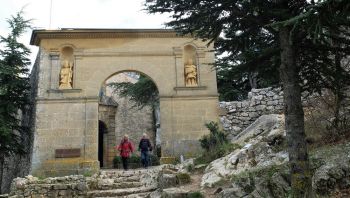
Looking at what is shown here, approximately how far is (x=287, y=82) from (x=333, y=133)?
3.02 meters

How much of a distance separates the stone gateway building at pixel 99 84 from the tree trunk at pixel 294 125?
7.48 metres

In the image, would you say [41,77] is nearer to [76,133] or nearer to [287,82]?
[76,133]

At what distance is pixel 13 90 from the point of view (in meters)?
14.4

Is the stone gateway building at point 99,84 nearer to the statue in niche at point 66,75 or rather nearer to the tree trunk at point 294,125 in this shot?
the statue in niche at point 66,75

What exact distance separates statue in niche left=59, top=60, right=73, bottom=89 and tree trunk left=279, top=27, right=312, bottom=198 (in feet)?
30.0

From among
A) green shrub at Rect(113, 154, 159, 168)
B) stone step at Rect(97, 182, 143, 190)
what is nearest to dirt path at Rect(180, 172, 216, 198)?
stone step at Rect(97, 182, 143, 190)

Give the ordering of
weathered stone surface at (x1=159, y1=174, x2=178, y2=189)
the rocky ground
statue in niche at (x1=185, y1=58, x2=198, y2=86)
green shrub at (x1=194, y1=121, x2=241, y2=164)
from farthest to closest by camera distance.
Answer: statue in niche at (x1=185, y1=58, x2=198, y2=86) < green shrub at (x1=194, y1=121, x2=241, y2=164) < weathered stone surface at (x1=159, y1=174, x2=178, y2=189) < the rocky ground

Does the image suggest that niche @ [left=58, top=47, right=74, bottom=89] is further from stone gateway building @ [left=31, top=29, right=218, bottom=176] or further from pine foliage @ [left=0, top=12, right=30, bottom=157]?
pine foliage @ [left=0, top=12, right=30, bottom=157]

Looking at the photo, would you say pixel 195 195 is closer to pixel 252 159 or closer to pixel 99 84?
pixel 252 159

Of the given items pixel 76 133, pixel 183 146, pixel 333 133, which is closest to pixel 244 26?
pixel 333 133

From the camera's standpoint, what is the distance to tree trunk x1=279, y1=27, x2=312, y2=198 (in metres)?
5.40

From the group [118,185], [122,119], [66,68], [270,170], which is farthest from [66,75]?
[122,119]

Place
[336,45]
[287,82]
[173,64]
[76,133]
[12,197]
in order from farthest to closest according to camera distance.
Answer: [173,64]
[76,133]
[12,197]
[336,45]
[287,82]

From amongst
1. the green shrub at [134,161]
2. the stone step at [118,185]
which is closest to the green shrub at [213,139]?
the stone step at [118,185]
